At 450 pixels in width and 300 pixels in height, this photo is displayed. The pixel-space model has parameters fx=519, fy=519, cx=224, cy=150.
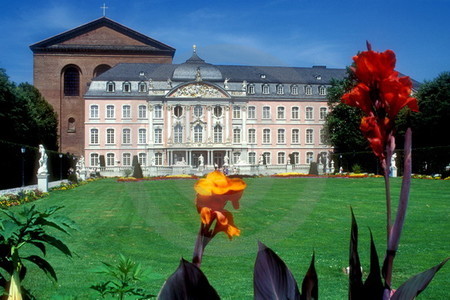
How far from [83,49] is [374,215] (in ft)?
150

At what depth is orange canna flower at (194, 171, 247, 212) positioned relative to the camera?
95cm

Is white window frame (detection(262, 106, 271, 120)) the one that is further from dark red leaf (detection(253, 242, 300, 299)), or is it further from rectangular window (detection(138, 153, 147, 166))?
dark red leaf (detection(253, 242, 300, 299))

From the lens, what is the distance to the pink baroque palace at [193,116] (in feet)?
160

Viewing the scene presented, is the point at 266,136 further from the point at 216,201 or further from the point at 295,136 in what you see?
the point at 216,201

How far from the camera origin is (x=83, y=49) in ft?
170

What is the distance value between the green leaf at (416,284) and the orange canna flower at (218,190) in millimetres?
359

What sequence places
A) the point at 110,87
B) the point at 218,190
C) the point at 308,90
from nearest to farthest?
the point at 218,190 → the point at 110,87 → the point at 308,90

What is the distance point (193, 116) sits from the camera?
161ft

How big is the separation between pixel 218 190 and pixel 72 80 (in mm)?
54139

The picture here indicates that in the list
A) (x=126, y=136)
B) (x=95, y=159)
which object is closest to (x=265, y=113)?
(x=126, y=136)

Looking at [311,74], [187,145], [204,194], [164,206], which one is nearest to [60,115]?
[187,145]

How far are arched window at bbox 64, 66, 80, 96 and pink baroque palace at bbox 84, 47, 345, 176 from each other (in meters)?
4.16

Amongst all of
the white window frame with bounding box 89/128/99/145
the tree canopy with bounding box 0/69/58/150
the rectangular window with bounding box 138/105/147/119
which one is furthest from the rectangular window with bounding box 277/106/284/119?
the tree canopy with bounding box 0/69/58/150

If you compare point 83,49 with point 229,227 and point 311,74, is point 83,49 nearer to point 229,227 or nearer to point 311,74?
point 311,74
